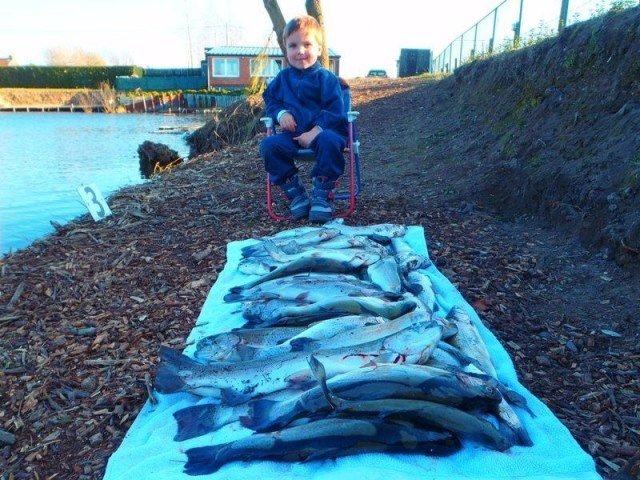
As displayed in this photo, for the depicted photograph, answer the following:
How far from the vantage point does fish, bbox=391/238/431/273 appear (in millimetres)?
4410

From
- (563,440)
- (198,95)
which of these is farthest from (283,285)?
(198,95)

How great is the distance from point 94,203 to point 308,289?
3.89m

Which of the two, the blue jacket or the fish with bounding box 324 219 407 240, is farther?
the blue jacket

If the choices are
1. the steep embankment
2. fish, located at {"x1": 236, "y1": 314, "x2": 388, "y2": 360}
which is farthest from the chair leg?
fish, located at {"x1": 236, "y1": 314, "x2": 388, "y2": 360}

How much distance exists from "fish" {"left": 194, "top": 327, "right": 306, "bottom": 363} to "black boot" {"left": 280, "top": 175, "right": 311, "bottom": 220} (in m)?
2.83

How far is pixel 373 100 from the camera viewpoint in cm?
1670

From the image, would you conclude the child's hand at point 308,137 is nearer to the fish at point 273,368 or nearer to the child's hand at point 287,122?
the child's hand at point 287,122

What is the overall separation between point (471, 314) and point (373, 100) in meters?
13.9

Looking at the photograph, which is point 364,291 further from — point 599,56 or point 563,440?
point 599,56

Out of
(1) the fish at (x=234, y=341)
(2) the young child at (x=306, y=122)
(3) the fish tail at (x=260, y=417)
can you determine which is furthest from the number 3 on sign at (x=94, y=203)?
(3) the fish tail at (x=260, y=417)

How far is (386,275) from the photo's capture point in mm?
4094

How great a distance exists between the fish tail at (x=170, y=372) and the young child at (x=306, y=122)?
3.11 metres

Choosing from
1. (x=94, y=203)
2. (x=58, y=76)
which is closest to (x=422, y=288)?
(x=94, y=203)

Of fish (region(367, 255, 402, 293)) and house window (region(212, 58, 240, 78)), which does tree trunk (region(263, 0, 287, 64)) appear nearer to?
fish (region(367, 255, 402, 293))
